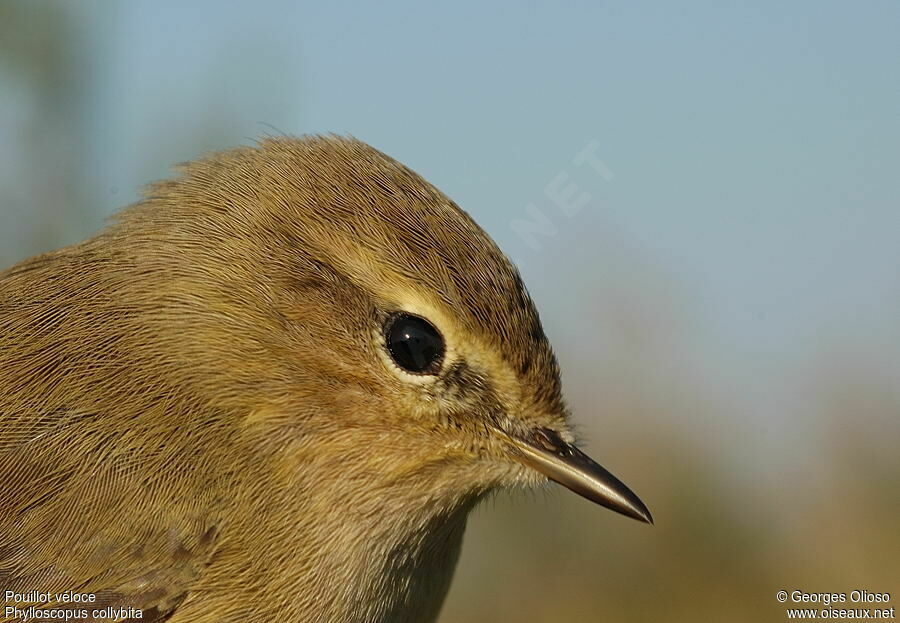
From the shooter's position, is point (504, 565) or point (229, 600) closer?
point (229, 600)

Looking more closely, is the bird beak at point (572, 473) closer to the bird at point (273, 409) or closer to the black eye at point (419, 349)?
the bird at point (273, 409)

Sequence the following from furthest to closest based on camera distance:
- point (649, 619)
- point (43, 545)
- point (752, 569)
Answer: point (752, 569) < point (649, 619) < point (43, 545)

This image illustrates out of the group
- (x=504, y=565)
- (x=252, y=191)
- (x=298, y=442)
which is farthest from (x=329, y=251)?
(x=504, y=565)

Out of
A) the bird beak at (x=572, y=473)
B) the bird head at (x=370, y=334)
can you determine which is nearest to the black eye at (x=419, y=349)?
the bird head at (x=370, y=334)

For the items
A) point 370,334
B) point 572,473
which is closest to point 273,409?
point 370,334

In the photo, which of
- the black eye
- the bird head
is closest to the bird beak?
the bird head

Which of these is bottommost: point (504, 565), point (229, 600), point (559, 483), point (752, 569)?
point (504, 565)

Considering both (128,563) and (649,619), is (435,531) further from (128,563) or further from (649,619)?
(649,619)

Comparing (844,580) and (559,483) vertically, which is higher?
(559,483)

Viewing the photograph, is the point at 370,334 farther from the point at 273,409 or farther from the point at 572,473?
the point at 572,473
